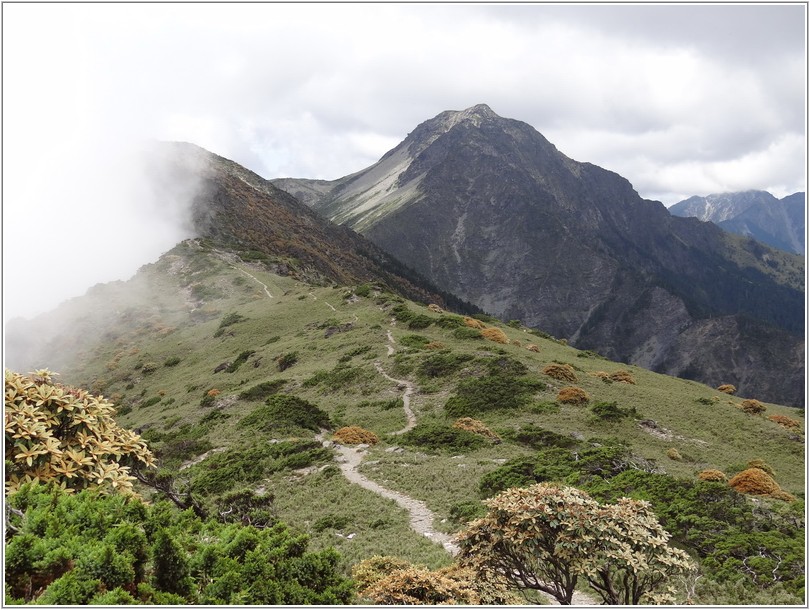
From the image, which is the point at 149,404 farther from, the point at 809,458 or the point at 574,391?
the point at 809,458

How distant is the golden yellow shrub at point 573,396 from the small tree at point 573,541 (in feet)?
85.7

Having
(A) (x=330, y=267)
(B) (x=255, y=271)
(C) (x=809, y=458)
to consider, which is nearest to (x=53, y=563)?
(C) (x=809, y=458)

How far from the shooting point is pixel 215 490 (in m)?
24.9

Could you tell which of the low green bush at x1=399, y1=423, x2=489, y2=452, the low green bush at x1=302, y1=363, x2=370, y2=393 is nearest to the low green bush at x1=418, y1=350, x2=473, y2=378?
the low green bush at x1=302, y1=363, x2=370, y2=393

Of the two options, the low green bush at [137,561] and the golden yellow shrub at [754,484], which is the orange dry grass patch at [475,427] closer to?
the golden yellow shrub at [754,484]

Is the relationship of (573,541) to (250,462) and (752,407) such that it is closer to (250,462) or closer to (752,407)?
(250,462)

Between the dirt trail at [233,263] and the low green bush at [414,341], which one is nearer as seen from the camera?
the low green bush at [414,341]

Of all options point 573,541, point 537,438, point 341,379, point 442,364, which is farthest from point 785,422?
point 573,541

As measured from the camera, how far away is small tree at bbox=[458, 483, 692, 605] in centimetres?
913

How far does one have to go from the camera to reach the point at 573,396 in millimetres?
35688

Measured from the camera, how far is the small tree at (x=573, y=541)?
9.13 m

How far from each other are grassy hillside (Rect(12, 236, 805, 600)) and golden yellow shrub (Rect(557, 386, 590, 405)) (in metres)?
0.45

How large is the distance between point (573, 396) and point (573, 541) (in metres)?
28.0

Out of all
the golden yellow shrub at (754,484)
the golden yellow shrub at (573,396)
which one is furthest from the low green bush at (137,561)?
the golden yellow shrub at (573,396)
